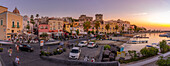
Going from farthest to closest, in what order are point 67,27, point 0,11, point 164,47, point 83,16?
point 83,16
point 67,27
point 0,11
point 164,47

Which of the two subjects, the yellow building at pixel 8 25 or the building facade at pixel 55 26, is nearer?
the yellow building at pixel 8 25

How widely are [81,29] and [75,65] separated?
57532 millimetres

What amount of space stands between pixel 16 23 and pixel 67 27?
2886 centimetres

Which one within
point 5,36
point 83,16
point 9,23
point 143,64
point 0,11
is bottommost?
point 143,64

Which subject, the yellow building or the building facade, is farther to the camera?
the building facade

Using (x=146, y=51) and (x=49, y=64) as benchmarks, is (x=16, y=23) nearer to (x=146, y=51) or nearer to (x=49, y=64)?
(x=49, y=64)

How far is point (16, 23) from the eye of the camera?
35.5 meters

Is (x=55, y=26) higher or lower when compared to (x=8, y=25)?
higher

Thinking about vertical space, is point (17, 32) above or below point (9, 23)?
below

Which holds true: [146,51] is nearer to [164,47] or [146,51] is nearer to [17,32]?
[164,47]

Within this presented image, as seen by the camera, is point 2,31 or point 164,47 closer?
point 164,47

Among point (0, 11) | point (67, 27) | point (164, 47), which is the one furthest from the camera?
point (67, 27)

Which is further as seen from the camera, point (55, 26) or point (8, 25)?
point (55, 26)

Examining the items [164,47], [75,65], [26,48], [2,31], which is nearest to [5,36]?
[2,31]
